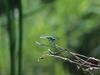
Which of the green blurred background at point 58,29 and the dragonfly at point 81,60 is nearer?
the dragonfly at point 81,60

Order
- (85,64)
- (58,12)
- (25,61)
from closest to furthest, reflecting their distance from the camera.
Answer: (85,64) < (25,61) < (58,12)

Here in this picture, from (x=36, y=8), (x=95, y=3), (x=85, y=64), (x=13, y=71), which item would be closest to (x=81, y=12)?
(x=95, y=3)

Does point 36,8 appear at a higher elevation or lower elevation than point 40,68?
higher

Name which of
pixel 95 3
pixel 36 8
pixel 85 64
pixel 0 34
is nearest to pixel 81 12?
pixel 95 3

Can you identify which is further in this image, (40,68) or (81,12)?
(81,12)

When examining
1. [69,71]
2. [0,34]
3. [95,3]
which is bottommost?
[69,71]

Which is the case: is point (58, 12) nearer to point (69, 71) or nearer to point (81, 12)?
point (81, 12)

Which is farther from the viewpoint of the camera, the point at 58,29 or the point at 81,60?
the point at 58,29

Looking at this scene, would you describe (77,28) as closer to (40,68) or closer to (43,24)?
(43,24)

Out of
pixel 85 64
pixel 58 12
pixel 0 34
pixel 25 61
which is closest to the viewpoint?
pixel 85 64

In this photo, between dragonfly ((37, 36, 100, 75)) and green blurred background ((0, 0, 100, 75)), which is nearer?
dragonfly ((37, 36, 100, 75))
